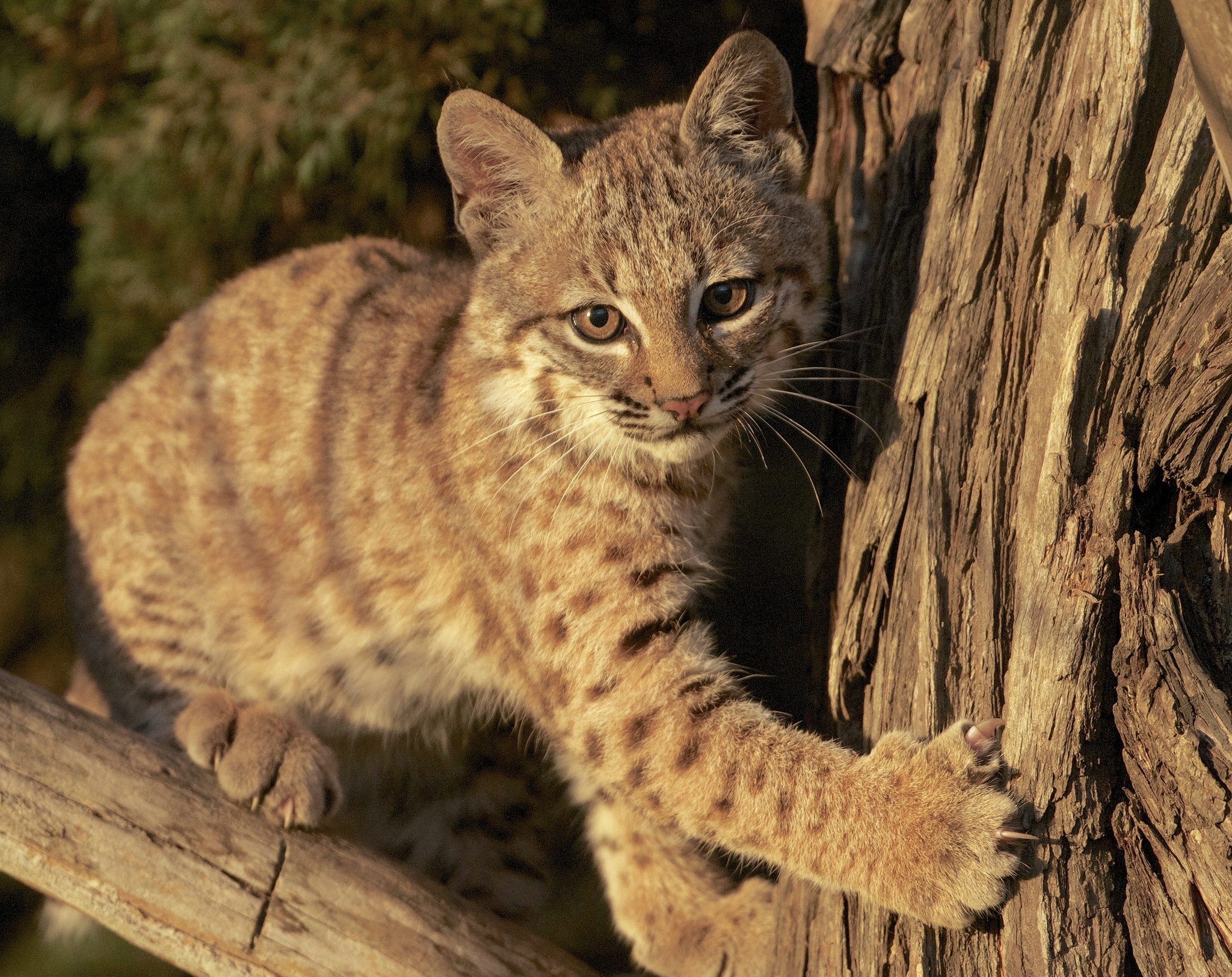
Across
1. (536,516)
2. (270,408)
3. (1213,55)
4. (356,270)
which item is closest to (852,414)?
(536,516)

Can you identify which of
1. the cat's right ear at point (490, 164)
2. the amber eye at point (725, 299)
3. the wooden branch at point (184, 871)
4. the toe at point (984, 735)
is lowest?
the wooden branch at point (184, 871)

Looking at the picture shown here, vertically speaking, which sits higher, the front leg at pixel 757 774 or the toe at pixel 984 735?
the toe at pixel 984 735

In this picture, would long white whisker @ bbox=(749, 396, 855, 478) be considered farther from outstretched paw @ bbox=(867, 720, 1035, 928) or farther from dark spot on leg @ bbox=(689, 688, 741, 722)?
outstretched paw @ bbox=(867, 720, 1035, 928)

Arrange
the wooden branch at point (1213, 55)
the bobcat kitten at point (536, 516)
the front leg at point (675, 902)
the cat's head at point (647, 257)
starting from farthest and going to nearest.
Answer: the front leg at point (675, 902), the cat's head at point (647, 257), the bobcat kitten at point (536, 516), the wooden branch at point (1213, 55)

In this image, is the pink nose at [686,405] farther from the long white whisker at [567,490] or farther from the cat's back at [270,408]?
the cat's back at [270,408]

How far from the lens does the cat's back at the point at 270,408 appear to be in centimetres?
367

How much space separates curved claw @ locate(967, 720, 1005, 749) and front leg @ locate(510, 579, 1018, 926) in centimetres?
2

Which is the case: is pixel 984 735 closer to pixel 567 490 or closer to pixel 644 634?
pixel 644 634

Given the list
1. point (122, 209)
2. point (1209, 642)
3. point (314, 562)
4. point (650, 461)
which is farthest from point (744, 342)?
point (122, 209)

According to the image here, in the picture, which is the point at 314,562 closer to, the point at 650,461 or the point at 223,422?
the point at 223,422

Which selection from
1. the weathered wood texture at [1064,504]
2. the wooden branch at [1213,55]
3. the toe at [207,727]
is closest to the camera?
the wooden branch at [1213,55]

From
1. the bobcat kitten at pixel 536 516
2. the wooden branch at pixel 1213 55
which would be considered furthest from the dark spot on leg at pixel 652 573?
the wooden branch at pixel 1213 55

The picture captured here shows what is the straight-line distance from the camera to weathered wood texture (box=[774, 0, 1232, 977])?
229 cm

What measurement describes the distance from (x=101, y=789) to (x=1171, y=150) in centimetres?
284
